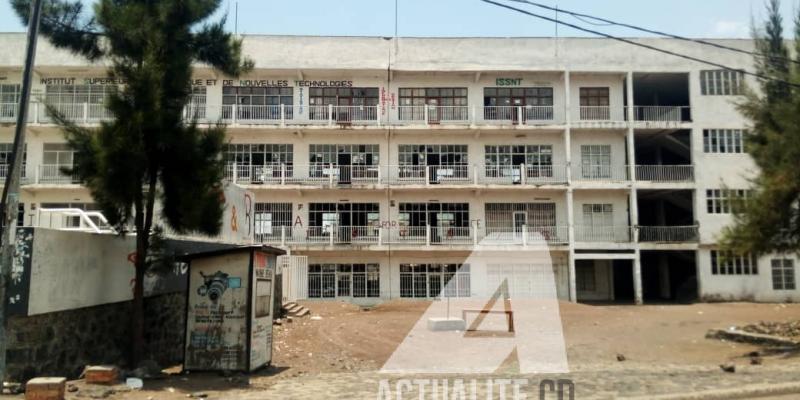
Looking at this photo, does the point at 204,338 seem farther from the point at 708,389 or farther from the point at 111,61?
the point at 708,389

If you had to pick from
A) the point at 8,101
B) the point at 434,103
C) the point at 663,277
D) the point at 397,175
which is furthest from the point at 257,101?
the point at 663,277

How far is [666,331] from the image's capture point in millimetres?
20188

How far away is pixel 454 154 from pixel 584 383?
24.9 meters

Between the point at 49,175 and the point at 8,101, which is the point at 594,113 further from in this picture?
the point at 8,101

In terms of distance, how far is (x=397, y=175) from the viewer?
111ft

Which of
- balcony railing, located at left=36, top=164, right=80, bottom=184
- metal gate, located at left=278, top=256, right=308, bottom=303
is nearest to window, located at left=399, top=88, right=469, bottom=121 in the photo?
metal gate, located at left=278, top=256, right=308, bottom=303

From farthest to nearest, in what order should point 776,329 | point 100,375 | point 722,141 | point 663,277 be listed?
point 663,277 < point 722,141 < point 776,329 < point 100,375

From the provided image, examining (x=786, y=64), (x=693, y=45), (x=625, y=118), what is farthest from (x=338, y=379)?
(x=693, y=45)

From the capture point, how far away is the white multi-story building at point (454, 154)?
33.1m

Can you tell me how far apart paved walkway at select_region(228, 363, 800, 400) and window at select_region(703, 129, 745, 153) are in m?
23.9

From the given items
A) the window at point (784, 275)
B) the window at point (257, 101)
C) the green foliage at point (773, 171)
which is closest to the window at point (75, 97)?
the window at point (257, 101)

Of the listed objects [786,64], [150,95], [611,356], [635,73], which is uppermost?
[635,73]

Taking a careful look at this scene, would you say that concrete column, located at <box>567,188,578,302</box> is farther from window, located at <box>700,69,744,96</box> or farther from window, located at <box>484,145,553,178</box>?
window, located at <box>700,69,744,96</box>

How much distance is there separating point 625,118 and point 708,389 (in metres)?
27.3
